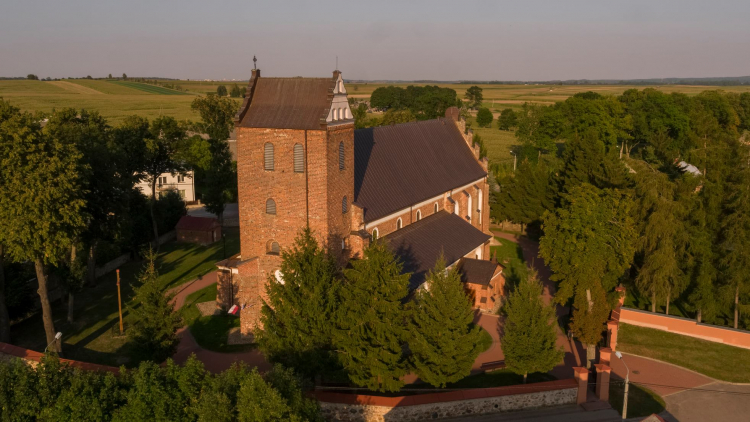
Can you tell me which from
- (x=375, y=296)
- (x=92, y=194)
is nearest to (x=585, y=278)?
(x=375, y=296)

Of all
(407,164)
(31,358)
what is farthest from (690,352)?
(31,358)

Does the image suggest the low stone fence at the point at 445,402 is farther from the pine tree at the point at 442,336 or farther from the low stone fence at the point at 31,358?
the low stone fence at the point at 31,358

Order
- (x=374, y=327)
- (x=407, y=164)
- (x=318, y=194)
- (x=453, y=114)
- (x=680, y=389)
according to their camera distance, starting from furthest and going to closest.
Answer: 1. (x=453, y=114)
2. (x=407, y=164)
3. (x=318, y=194)
4. (x=680, y=389)
5. (x=374, y=327)

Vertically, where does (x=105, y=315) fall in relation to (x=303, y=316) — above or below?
below

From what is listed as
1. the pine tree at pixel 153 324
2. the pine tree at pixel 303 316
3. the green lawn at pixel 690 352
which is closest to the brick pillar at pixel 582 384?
the green lawn at pixel 690 352

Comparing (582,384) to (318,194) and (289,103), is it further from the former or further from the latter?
(289,103)

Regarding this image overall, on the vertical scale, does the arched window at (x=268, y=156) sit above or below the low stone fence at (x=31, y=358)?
above

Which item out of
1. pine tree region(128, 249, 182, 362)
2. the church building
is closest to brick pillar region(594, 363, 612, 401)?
the church building
